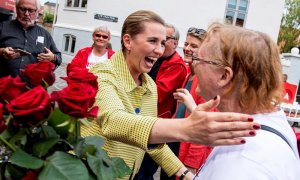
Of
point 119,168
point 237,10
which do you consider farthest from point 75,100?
point 237,10

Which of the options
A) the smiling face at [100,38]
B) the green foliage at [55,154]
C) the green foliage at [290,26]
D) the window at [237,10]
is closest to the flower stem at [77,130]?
the green foliage at [55,154]

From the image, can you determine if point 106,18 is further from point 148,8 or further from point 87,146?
point 87,146

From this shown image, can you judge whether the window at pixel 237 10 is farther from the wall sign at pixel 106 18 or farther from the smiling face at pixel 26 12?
the smiling face at pixel 26 12

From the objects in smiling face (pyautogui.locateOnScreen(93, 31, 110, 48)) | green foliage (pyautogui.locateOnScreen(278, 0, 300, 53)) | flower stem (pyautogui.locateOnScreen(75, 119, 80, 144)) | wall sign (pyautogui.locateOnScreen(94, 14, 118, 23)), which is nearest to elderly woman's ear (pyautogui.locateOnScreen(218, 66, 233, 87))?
flower stem (pyautogui.locateOnScreen(75, 119, 80, 144))

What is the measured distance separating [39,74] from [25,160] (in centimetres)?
28

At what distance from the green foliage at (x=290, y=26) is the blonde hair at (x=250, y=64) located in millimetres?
38223

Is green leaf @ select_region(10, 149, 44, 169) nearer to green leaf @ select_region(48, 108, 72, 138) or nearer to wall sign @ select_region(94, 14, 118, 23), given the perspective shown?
green leaf @ select_region(48, 108, 72, 138)

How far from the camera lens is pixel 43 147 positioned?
3.29 ft

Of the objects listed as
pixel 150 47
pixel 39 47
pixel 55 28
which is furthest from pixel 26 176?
pixel 55 28

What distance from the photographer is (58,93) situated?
1.03 metres

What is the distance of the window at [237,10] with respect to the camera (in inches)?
726

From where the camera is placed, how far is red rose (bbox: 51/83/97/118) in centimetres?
100

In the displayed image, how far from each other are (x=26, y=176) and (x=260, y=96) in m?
0.90

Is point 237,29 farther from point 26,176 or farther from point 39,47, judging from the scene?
point 39,47
